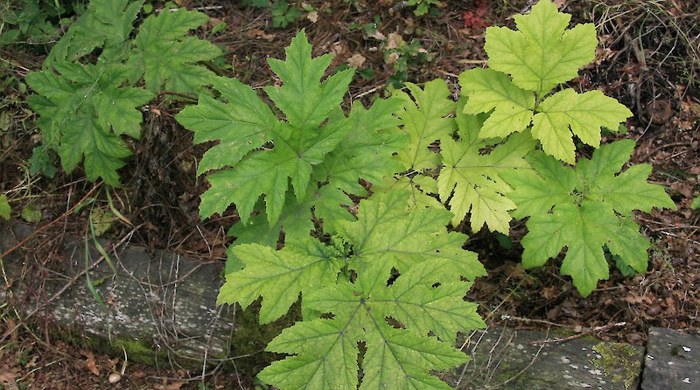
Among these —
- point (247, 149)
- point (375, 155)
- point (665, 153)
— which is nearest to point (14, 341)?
point (247, 149)

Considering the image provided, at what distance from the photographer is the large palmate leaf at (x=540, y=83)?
2852 mm

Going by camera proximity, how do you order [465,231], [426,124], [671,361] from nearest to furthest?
1. [671,361]
2. [426,124]
3. [465,231]

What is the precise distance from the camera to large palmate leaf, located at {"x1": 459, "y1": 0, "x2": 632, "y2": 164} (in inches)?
112

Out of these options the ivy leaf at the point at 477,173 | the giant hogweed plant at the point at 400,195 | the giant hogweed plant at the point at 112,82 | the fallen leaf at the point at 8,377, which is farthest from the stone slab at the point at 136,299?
the ivy leaf at the point at 477,173

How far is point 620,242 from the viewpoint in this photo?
9.20 feet

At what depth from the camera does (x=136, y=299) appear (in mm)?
3416

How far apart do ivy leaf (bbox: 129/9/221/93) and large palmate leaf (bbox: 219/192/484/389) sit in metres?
1.17

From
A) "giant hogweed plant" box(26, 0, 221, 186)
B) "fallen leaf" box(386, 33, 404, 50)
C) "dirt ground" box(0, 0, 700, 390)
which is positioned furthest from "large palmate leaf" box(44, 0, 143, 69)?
"fallen leaf" box(386, 33, 404, 50)

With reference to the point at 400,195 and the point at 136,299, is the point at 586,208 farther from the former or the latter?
the point at 136,299

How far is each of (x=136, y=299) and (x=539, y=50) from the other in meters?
2.47

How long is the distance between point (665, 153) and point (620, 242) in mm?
902

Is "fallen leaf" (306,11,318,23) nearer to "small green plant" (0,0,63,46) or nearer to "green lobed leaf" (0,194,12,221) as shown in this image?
"small green plant" (0,0,63,46)

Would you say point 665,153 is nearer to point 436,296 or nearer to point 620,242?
point 620,242

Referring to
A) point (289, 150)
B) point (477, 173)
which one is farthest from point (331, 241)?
point (477, 173)
